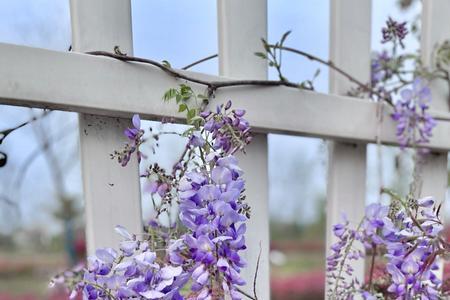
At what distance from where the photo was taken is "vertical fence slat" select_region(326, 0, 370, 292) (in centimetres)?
92

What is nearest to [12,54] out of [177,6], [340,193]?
[177,6]

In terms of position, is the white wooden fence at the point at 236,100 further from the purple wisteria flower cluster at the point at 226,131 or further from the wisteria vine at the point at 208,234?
the purple wisteria flower cluster at the point at 226,131

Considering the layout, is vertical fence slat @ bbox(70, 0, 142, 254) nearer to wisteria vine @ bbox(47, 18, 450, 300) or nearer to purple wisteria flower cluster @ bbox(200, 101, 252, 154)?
wisteria vine @ bbox(47, 18, 450, 300)

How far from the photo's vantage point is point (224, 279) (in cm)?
49

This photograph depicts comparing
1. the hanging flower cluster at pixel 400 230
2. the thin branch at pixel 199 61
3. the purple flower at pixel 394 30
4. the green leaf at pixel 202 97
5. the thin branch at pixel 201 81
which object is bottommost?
the hanging flower cluster at pixel 400 230

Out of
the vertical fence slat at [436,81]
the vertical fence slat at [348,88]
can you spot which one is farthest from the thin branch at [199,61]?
the vertical fence slat at [436,81]

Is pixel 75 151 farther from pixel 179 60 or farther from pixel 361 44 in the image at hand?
pixel 361 44

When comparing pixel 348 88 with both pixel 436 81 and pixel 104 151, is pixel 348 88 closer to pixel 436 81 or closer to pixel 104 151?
pixel 436 81

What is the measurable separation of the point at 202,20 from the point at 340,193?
458mm

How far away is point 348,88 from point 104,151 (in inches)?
21.4

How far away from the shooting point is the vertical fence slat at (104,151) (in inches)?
25.0

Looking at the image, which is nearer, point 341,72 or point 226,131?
point 226,131

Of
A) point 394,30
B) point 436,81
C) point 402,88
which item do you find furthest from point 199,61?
point 436,81

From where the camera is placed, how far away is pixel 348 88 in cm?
95
